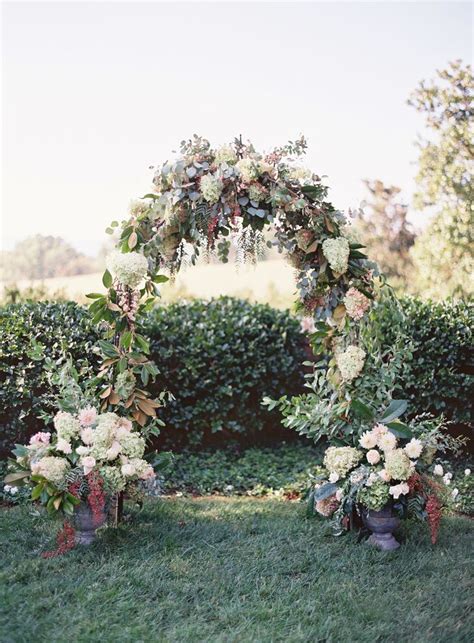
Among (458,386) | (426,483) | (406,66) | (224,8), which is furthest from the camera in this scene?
(406,66)

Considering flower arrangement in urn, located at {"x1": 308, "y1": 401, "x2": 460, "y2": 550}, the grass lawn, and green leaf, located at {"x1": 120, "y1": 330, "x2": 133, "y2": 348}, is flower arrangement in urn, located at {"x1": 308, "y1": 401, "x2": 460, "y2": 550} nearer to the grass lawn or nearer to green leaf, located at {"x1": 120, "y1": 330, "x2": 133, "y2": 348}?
the grass lawn

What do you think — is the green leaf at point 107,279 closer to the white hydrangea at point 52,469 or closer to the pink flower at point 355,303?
the white hydrangea at point 52,469

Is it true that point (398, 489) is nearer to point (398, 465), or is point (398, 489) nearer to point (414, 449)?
point (398, 465)

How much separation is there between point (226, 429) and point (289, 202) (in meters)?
3.06

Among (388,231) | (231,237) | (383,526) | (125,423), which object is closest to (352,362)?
(383,526)

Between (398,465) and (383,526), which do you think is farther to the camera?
(383,526)

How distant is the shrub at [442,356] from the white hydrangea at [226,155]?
2347mm

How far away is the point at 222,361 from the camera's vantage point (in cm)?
595

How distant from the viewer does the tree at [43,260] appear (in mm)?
13203

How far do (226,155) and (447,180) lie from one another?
869 cm

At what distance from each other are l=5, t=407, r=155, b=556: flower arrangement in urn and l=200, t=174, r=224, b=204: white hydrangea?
4.33ft

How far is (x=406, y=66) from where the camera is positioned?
459 inches

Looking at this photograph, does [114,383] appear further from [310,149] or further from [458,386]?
[458,386]

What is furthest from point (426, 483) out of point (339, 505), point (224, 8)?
point (224, 8)
